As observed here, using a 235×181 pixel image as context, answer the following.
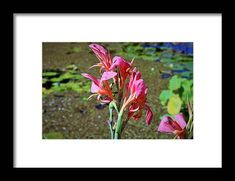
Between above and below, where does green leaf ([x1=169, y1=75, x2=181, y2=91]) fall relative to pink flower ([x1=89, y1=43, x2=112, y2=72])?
below

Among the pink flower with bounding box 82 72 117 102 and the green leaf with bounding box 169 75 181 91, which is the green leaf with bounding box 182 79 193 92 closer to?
the green leaf with bounding box 169 75 181 91

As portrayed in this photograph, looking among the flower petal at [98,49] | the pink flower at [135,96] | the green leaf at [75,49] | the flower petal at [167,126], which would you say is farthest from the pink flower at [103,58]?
the flower petal at [167,126]

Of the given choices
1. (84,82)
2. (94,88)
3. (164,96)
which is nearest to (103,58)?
(94,88)

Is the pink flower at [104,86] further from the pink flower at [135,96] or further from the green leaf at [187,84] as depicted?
the green leaf at [187,84]

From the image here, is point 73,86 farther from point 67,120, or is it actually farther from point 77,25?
point 77,25

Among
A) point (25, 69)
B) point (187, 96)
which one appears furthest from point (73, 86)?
point (187, 96)

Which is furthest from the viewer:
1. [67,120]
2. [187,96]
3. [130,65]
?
[67,120]

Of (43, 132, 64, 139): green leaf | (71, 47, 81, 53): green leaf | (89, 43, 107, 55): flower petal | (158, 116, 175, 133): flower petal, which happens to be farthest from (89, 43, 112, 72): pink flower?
(43, 132, 64, 139): green leaf
